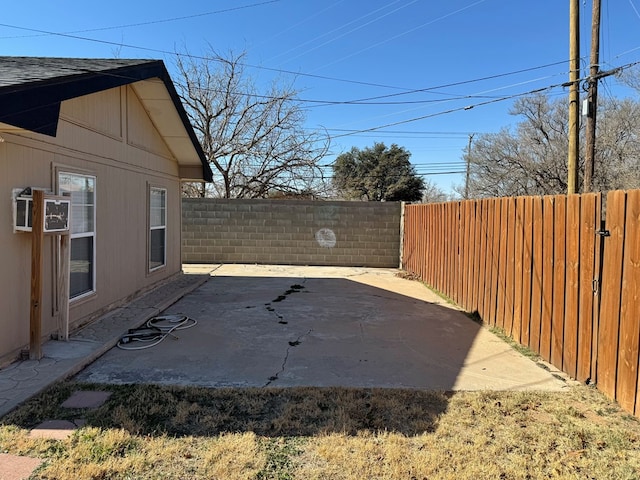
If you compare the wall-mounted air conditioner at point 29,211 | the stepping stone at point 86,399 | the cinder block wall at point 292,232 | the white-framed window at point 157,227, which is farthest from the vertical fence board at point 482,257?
the cinder block wall at point 292,232

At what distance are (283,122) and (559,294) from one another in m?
16.3

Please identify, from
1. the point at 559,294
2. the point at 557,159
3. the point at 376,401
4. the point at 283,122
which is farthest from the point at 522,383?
the point at 557,159

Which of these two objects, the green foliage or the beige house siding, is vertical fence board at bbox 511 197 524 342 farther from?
the green foliage

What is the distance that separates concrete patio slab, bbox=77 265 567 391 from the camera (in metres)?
4.00

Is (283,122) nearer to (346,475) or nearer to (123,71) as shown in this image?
(123,71)

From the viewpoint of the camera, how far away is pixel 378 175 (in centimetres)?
3728

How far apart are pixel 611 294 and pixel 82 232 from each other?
5.94 m

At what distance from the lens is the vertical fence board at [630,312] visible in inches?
124

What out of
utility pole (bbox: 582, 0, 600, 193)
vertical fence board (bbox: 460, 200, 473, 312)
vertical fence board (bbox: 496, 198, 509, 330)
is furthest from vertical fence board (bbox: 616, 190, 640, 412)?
utility pole (bbox: 582, 0, 600, 193)

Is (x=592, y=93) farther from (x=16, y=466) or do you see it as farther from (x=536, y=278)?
(x=16, y=466)

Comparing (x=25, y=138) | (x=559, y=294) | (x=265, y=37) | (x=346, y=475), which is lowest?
(x=346, y=475)

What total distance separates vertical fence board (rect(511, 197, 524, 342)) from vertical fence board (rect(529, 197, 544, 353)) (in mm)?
286

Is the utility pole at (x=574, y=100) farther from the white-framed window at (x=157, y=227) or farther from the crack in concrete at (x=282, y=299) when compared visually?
the white-framed window at (x=157, y=227)

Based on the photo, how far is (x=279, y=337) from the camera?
5410mm
